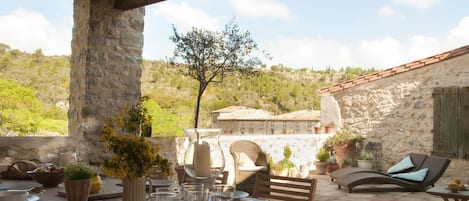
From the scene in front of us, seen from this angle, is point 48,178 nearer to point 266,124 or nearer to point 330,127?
point 330,127

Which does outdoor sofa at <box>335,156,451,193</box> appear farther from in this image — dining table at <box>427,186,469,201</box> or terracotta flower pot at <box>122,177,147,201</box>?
terracotta flower pot at <box>122,177,147,201</box>

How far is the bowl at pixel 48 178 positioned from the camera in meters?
2.94

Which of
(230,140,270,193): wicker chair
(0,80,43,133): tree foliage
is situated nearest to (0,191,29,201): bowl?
(230,140,270,193): wicker chair

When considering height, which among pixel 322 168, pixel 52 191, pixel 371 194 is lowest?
pixel 371 194

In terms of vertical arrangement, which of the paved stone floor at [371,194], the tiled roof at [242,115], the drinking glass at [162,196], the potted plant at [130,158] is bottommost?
the paved stone floor at [371,194]

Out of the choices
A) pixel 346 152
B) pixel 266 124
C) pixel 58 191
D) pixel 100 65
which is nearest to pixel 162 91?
pixel 266 124

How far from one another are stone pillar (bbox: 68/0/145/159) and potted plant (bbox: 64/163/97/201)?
2835mm

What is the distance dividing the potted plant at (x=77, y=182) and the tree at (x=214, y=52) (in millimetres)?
5316

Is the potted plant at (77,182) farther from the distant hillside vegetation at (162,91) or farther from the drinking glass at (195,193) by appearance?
the distant hillside vegetation at (162,91)

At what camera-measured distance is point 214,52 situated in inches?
326

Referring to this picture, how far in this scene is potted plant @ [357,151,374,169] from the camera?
923 centimetres

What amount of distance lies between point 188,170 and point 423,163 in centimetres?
635

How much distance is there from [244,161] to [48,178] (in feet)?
14.2

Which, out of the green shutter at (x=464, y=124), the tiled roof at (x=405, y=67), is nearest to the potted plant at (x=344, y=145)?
the tiled roof at (x=405, y=67)
